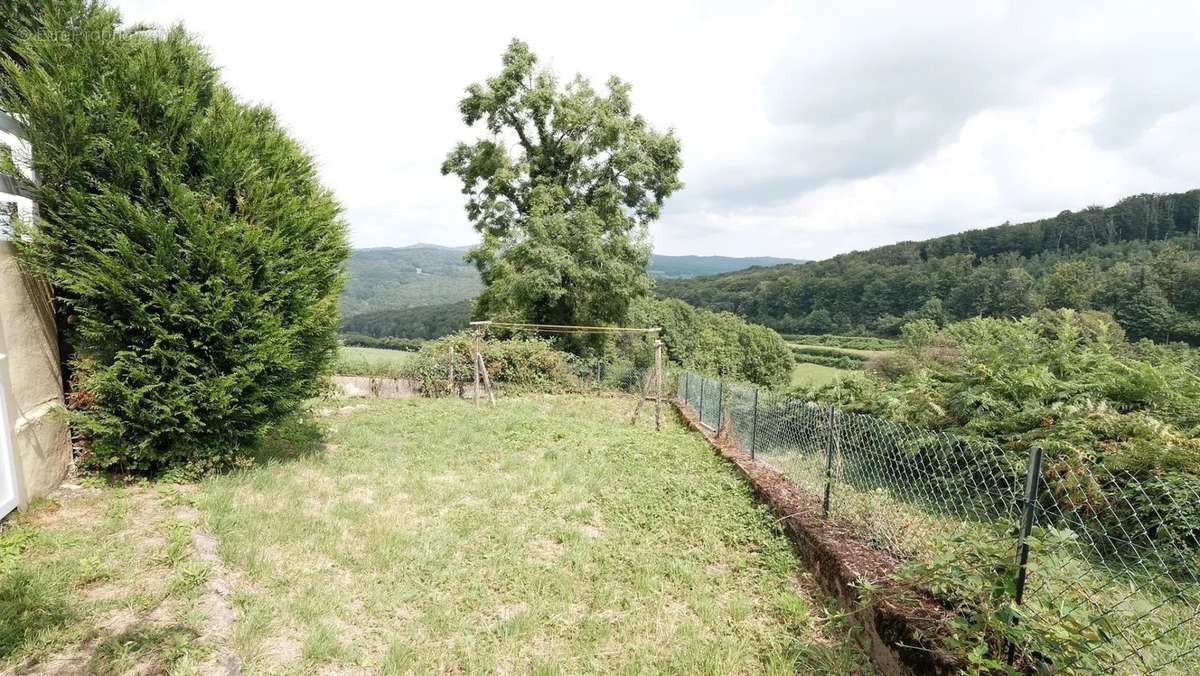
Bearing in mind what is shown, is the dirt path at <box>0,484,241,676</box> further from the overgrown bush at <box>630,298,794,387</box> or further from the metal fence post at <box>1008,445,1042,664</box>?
the overgrown bush at <box>630,298,794,387</box>

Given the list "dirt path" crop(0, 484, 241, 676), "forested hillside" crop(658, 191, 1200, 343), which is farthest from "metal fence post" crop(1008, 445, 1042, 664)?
"forested hillside" crop(658, 191, 1200, 343)

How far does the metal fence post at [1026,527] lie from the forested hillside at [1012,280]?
53248mm

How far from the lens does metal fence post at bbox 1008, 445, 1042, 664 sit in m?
2.28

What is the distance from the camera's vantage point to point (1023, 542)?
7.54 ft

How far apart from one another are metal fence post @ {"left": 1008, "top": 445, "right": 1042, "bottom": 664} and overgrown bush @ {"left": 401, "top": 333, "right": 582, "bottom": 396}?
45.0ft

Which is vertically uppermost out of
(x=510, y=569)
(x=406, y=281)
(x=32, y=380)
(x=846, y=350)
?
(x=406, y=281)

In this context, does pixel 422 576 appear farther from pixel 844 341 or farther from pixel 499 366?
pixel 844 341

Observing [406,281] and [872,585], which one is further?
[406,281]

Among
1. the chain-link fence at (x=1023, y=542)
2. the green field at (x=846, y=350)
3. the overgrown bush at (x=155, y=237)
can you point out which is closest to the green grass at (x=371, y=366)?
the overgrown bush at (x=155, y=237)

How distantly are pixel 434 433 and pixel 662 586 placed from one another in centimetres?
547

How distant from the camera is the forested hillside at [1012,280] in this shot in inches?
1585

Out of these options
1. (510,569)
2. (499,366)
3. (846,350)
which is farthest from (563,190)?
(846,350)

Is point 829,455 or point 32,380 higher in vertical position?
point 32,380

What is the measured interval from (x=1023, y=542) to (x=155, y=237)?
6.44 meters
